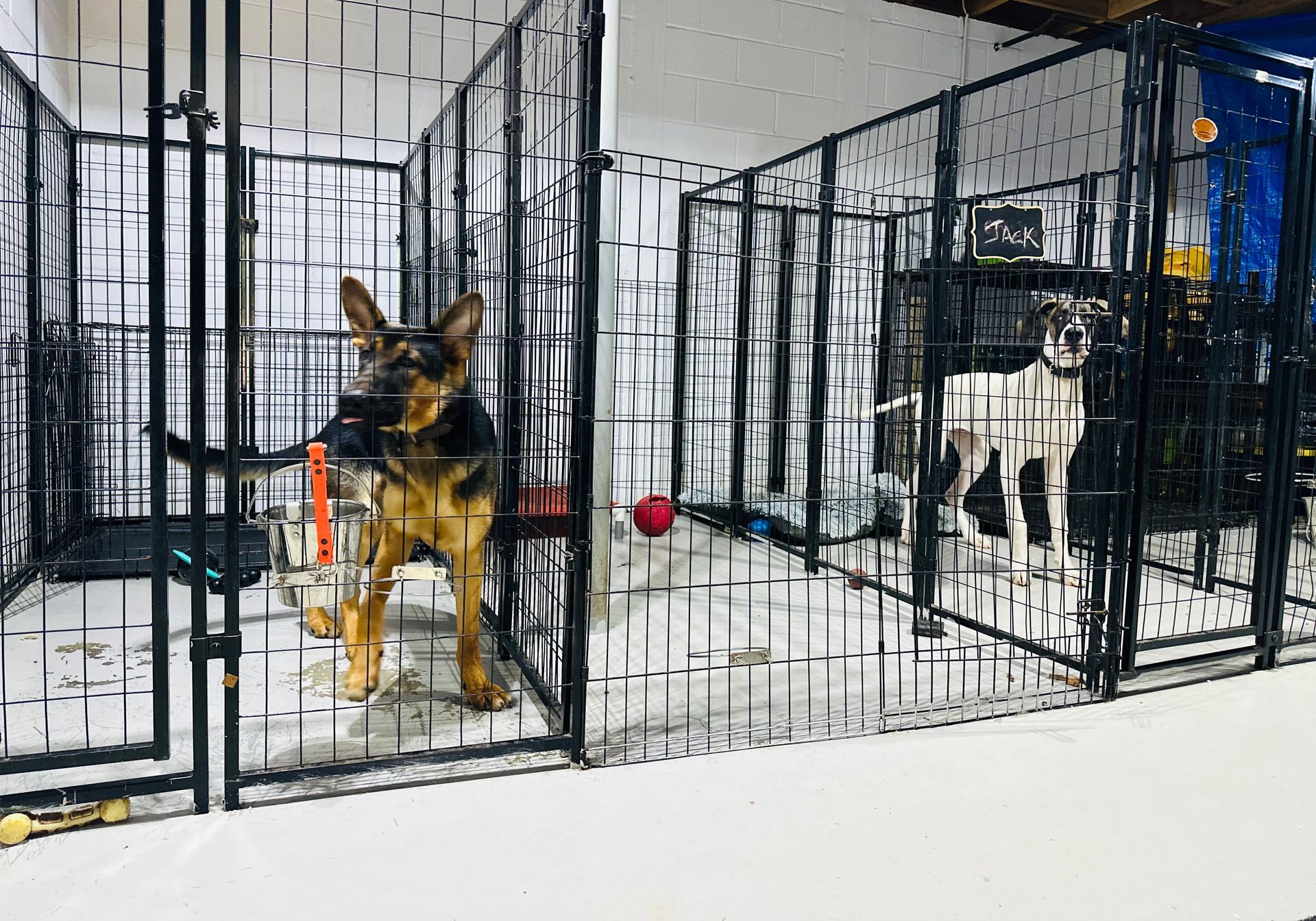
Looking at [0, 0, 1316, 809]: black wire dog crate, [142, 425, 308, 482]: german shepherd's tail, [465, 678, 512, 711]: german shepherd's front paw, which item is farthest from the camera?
[465, 678, 512, 711]: german shepherd's front paw

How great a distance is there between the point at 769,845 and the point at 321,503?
50.0 inches

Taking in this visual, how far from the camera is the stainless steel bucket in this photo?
2172mm

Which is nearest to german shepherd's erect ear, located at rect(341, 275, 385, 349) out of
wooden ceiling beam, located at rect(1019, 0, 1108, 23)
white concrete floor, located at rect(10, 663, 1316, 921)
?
white concrete floor, located at rect(10, 663, 1316, 921)

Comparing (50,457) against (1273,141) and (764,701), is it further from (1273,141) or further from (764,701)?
(1273,141)

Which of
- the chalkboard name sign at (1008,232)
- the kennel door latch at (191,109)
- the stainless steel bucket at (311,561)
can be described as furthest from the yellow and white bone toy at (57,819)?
the chalkboard name sign at (1008,232)

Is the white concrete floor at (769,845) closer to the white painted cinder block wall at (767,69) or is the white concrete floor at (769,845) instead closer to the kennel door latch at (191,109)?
the kennel door latch at (191,109)

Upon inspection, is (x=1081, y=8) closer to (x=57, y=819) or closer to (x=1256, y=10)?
(x=1256, y=10)

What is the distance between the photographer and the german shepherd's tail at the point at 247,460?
2510 millimetres

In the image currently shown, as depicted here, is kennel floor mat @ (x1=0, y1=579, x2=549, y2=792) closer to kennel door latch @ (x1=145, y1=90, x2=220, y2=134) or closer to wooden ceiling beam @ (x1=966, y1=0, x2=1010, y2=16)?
kennel door latch @ (x1=145, y1=90, x2=220, y2=134)

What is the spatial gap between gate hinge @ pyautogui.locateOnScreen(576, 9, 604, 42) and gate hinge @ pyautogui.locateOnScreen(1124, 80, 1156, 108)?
1.71 metres

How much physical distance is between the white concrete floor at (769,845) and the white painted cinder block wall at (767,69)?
4568 mm

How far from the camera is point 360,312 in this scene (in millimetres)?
2404

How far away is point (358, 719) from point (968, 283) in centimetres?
252

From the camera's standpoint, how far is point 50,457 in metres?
3.81
